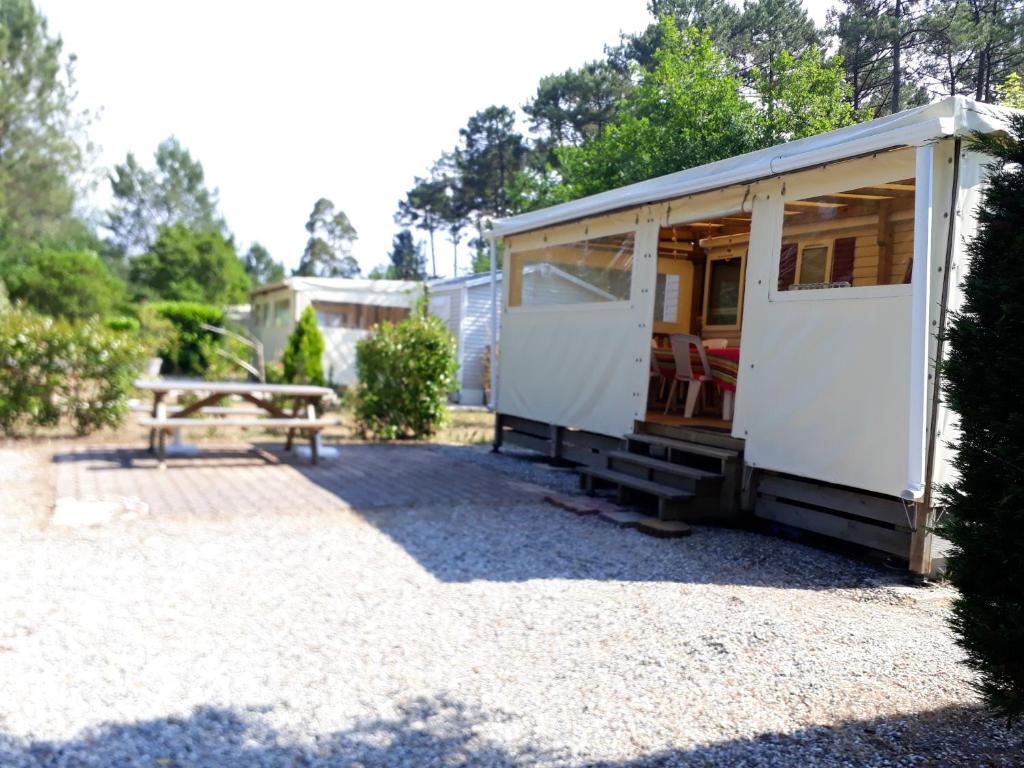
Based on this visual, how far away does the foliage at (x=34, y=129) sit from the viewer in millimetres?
24297

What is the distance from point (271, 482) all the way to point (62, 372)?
3.14 meters

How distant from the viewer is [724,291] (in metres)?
8.85

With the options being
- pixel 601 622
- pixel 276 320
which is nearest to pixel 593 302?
pixel 601 622

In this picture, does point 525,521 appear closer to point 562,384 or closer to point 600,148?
point 562,384

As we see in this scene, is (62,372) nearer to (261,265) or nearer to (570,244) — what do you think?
(570,244)

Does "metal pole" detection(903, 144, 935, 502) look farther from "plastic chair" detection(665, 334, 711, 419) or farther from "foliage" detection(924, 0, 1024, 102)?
"foliage" detection(924, 0, 1024, 102)

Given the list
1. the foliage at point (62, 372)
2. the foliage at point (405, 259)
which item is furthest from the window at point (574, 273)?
the foliage at point (405, 259)

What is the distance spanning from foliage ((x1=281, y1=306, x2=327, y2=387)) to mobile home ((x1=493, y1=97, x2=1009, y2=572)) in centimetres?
605

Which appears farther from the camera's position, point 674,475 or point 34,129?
point 34,129

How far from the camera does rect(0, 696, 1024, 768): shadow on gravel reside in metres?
2.58

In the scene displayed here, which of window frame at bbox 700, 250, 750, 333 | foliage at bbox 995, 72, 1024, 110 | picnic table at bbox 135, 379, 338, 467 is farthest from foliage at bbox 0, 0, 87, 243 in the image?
foliage at bbox 995, 72, 1024, 110

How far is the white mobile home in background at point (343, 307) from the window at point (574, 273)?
32.3 feet

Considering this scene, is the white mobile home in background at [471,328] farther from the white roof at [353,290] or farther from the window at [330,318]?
the window at [330,318]

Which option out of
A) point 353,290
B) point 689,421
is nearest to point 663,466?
point 689,421
